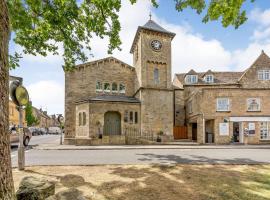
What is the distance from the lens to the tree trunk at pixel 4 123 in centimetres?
321

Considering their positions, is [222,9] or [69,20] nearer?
[222,9]

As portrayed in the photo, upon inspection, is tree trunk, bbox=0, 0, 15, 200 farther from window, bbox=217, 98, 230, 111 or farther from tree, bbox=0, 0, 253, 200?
window, bbox=217, 98, 230, 111

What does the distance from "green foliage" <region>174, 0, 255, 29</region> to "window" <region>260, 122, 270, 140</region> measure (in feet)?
68.5

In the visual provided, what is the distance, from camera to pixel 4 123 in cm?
333

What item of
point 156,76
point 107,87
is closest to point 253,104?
point 156,76

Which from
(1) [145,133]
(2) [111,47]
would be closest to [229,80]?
(1) [145,133]

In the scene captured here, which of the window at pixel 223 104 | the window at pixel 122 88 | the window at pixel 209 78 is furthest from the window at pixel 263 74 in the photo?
the window at pixel 122 88

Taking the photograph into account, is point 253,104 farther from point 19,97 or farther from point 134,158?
point 19,97

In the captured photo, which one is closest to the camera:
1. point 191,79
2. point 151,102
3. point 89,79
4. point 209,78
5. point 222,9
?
point 222,9

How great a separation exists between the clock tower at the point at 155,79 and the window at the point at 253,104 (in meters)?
9.32

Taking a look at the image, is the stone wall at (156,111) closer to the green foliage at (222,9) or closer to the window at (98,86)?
the window at (98,86)

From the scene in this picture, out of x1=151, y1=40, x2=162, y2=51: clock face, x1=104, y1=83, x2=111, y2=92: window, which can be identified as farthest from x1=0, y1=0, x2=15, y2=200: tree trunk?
x1=104, y1=83, x2=111, y2=92: window

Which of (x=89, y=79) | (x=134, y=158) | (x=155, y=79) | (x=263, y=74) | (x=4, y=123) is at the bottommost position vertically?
(x=134, y=158)

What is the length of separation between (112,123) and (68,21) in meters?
16.2
